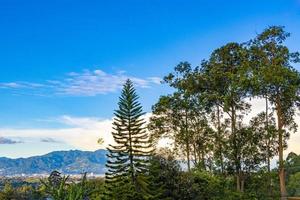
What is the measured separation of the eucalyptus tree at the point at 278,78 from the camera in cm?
2609

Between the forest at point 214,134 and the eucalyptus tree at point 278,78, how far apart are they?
0.18 ft

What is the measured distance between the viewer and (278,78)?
25.7 m

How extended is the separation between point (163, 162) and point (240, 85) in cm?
659

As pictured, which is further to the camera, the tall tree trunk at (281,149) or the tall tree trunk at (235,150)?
the tall tree trunk at (235,150)

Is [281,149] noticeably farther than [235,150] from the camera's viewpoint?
No

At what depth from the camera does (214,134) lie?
30.8m

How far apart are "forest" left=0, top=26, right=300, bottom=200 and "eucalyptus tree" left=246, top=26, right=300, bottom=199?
0.05m

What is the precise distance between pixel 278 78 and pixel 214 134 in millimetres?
6697

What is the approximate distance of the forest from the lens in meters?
24.9

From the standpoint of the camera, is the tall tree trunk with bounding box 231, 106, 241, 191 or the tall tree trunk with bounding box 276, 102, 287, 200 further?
the tall tree trunk with bounding box 231, 106, 241, 191

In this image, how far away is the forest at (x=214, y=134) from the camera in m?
24.9

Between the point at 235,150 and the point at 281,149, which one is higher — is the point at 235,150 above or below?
above

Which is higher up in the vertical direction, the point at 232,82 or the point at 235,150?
the point at 232,82

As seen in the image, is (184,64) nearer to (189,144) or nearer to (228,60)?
(228,60)
